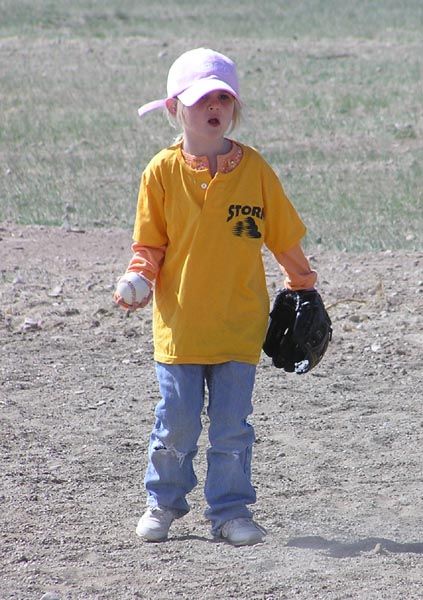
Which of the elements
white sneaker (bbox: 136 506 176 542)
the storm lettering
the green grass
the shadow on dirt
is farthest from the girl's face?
the shadow on dirt

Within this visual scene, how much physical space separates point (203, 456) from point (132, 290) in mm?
1387

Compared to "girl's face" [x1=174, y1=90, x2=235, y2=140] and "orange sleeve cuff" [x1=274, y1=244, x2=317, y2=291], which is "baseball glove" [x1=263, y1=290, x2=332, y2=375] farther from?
"girl's face" [x1=174, y1=90, x2=235, y2=140]

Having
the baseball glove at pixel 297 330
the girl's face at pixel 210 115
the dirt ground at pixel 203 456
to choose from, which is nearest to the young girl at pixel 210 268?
the girl's face at pixel 210 115

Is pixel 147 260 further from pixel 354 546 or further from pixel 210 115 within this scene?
pixel 354 546

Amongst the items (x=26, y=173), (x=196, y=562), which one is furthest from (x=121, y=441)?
(x=26, y=173)

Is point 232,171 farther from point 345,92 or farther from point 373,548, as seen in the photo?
point 345,92

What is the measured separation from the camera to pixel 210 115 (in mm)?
4176

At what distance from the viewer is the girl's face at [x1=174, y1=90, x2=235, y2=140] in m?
4.17

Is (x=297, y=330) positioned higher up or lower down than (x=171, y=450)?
higher up

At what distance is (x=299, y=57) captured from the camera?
21.7 meters

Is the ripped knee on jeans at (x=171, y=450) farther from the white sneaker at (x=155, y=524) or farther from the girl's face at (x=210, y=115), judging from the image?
the girl's face at (x=210, y=115)

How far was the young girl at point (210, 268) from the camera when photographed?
419 cm

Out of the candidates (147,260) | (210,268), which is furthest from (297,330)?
(147,260)

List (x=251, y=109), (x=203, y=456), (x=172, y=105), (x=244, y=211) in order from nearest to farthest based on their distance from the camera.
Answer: (x=244, y=211) → (x=172, y=105) → (x=203, y=456) → (x=251, y=109)
